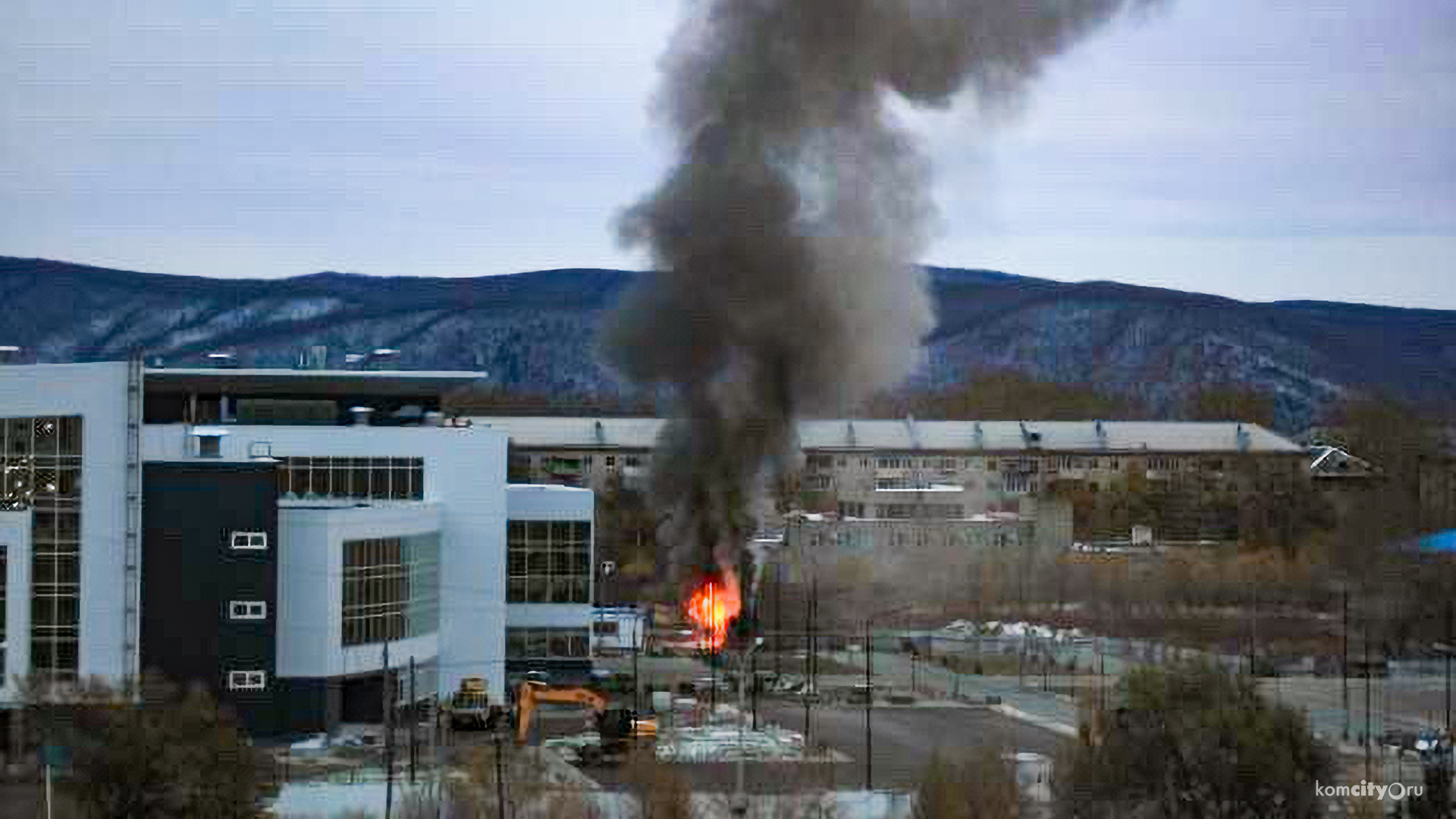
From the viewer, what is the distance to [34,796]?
84.1ft

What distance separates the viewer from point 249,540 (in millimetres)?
30031

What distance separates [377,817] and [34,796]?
410 centimetres

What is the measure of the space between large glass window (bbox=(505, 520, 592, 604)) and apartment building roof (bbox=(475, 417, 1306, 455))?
3106 centimetres

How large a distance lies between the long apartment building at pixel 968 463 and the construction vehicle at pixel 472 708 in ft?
90.9

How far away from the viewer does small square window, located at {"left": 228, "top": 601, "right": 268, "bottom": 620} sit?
30.0m

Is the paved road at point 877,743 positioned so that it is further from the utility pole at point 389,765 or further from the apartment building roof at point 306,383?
the apartment building roof at point 306,383

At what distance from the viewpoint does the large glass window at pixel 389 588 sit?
31.2 meters

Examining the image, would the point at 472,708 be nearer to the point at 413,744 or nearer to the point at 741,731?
the point at 741,731

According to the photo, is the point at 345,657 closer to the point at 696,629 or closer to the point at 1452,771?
the point at 696,629

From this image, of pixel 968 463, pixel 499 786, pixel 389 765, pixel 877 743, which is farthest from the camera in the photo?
pixel 968 463

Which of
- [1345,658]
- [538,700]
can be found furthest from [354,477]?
[1345,658]

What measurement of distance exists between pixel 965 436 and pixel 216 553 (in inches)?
1848

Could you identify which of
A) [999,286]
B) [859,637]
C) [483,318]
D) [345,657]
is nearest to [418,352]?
[483,318]

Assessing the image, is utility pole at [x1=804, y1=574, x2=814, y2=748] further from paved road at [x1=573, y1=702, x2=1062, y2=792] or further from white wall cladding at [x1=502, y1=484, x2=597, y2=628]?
white wall cladding at [x1=502, y1=484, x2=597, y2=628]
